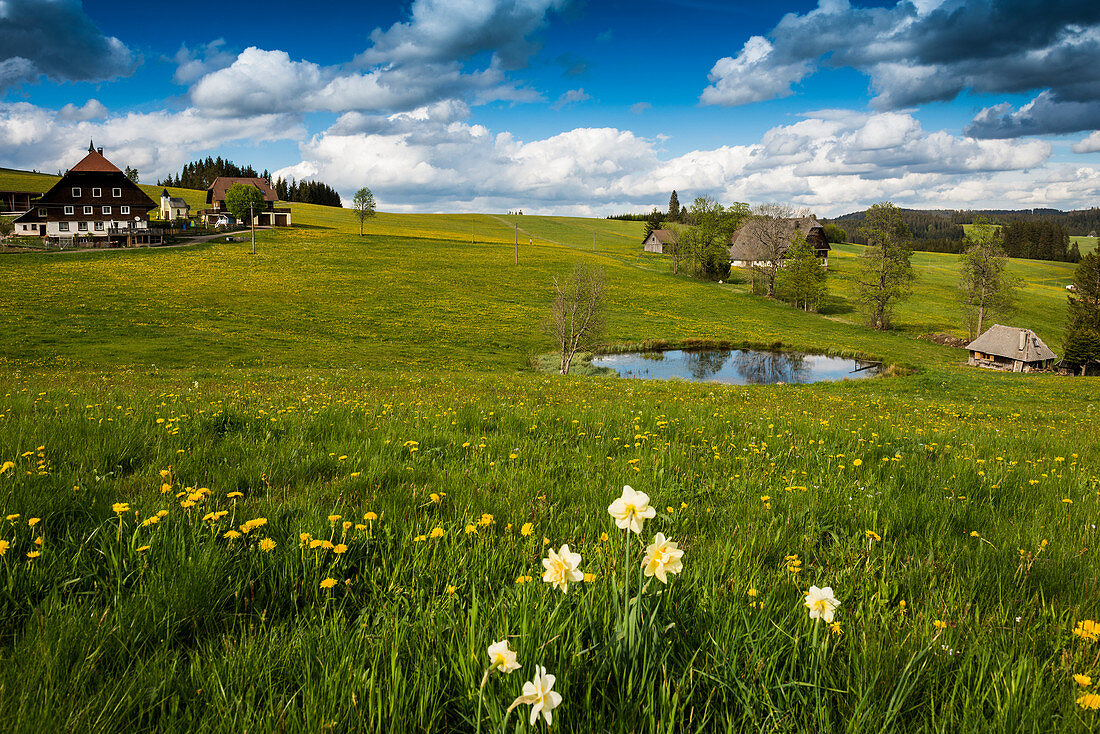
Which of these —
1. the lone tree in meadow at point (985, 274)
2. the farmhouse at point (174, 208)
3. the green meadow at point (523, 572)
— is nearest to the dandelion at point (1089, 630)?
the green meadow at point (523, 572)

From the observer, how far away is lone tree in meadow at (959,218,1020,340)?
61.5 metres

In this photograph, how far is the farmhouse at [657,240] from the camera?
123 m

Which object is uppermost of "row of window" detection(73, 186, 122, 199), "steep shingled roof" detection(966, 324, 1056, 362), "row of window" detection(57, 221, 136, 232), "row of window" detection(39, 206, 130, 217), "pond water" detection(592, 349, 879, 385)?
"row of window" detection(73, 186, 122, 199)

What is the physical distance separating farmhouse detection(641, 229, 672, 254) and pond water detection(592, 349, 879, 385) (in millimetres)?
71886

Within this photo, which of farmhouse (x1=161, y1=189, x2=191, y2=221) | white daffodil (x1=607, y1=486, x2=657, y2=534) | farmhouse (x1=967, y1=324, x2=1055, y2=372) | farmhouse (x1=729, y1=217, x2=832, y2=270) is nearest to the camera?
white daffodil (x1=607, y1=486, x2=657, y2=534)

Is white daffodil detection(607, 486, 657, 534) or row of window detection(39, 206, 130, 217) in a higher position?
row of window detection(39, 206, 130, 217)

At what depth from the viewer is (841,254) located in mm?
137875

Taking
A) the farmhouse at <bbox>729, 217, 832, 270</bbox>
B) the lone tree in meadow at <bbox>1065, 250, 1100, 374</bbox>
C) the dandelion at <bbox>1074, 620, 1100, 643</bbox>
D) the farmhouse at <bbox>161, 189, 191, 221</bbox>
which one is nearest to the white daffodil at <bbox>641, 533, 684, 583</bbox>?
the dandelion at <bbox>1074, 620, 1100, 643</bbox>

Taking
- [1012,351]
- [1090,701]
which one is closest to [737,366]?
[1012,351]

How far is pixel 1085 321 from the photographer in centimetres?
5503

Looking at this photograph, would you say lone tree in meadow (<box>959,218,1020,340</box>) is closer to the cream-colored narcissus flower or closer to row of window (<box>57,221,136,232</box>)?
the cream-colored narcissus flower

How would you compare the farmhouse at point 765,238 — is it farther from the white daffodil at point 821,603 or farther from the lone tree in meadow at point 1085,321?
the white daffodil at point 821,603

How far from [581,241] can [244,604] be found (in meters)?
138

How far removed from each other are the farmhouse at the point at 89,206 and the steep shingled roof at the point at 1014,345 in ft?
354
